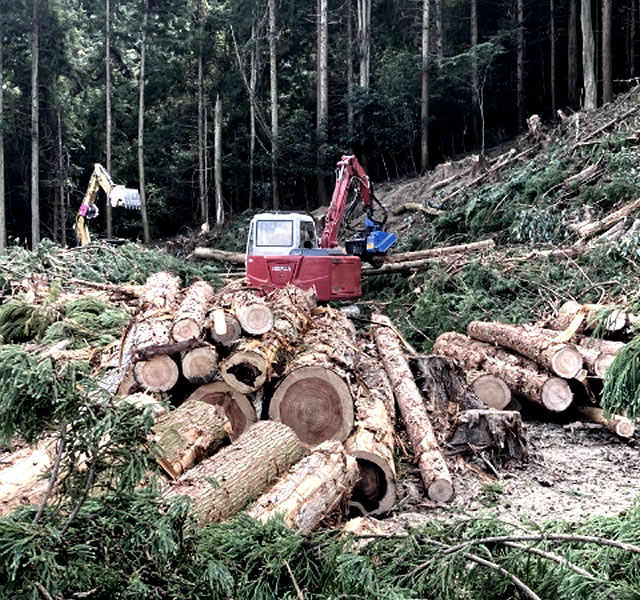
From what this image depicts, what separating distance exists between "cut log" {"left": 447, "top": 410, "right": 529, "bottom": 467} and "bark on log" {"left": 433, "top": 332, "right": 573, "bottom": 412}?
4.07 ft

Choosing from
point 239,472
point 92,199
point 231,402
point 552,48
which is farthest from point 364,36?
point 239,472

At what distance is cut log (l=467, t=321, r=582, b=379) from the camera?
7016mm

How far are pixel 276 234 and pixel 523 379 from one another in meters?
7.42

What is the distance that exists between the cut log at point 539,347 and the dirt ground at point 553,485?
74 cm

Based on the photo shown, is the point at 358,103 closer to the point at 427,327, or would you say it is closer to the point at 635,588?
the point at 427,327

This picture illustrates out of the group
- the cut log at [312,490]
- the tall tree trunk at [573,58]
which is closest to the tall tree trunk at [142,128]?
the tall tree trunk at [573,58]

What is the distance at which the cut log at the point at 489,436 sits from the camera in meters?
5.89

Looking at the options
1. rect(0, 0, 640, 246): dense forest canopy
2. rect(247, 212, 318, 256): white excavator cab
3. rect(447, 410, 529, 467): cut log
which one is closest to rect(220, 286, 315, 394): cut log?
rect(447, 410, 529, 467): cut log

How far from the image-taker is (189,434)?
445 cm

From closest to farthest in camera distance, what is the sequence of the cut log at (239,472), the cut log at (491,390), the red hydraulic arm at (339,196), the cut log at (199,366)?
the cut log at (239,472), the cut log at (199,366), the cut log at (491,390), the red hydraulic arm at (339,196)

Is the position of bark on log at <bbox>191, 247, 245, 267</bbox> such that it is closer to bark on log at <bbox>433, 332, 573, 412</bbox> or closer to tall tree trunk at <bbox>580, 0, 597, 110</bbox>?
bark on log at <bbox>433, 332, 573, 412</bbox>

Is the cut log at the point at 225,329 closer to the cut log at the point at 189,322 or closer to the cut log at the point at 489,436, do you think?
the cut log at the point at 189,322

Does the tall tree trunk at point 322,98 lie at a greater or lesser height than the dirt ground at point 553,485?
greater

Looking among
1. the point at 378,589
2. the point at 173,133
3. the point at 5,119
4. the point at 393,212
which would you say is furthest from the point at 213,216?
the point at 378,589
